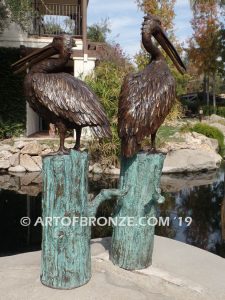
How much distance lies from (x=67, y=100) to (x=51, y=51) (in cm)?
51

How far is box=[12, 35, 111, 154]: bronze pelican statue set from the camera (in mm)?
3221

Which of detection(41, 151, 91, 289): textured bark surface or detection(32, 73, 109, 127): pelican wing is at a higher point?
detection(32, 73, 109, 127): pelican wing

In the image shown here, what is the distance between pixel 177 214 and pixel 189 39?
1777 centimetres

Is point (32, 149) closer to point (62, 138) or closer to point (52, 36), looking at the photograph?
point (52, 36)

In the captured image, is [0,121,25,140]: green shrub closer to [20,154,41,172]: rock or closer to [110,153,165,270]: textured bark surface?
[20,154,41,172]: rock

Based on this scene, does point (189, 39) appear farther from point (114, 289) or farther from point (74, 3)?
point (114, 289)

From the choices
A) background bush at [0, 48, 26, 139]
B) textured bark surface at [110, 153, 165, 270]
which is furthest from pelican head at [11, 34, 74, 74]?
background bush at [0, 48, 26, 139]

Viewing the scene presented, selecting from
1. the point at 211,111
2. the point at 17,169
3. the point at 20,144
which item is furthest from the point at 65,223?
the point at 211,111

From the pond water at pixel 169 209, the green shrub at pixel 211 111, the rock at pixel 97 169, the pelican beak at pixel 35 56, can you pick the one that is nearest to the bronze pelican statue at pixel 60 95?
the pelican beak at pixel 35 56

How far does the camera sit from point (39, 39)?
1231 cm

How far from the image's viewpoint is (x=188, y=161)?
10.4m

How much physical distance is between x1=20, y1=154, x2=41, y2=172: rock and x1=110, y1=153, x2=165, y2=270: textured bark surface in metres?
6.80

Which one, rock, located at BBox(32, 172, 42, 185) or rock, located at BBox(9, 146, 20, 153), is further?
rock, located at BBox(9, 146, 20, 153)

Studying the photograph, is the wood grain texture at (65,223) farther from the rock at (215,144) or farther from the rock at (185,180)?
the rock at (215,144)
